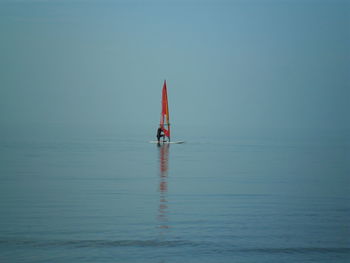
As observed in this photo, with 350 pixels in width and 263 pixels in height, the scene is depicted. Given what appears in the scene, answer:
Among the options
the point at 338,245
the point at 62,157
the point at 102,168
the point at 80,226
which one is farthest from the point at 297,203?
the point at 62,157

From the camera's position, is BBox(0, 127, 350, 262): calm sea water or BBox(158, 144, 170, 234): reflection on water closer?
BBox(0, 127, 350, 262): calm sea water

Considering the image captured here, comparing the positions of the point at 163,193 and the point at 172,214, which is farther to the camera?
the point at 163,193

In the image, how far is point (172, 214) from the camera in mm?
22047

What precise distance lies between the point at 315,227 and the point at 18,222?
894 centimetres

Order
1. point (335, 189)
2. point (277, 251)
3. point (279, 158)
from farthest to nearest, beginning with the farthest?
1. point (279, 158)
2. point (335, 189)
3. point (277, 251)

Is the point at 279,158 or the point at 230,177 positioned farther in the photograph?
the point at 279,158

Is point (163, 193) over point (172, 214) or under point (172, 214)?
over

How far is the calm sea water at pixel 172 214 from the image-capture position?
16656 mm

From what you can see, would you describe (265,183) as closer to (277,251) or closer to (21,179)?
(21,179)

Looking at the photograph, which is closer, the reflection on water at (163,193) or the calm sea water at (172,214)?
the calm sea water at (172,214)

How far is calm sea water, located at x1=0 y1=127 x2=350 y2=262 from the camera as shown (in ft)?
54.6

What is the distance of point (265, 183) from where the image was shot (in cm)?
3253

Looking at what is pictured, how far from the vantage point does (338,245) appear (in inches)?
698

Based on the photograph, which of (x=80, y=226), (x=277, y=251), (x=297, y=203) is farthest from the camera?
(x=297, y=203)
